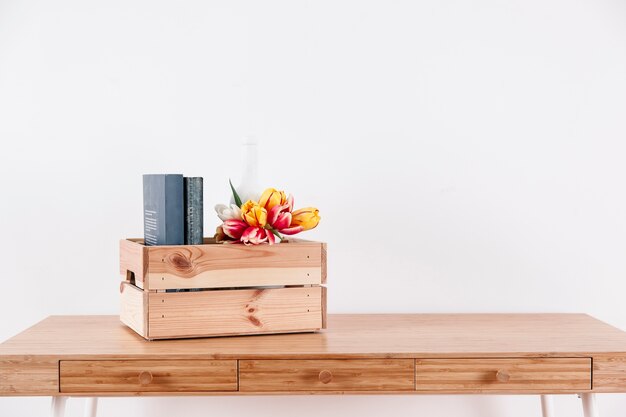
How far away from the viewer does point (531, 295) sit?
7.27 ft

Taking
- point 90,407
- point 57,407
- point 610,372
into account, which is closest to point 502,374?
point 610,372

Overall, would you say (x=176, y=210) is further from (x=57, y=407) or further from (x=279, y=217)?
(x=57, y=407)

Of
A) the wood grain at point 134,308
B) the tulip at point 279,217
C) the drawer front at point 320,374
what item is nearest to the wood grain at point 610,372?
the drawer front at point 320,374

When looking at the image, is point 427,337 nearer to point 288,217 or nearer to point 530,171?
point 288,217

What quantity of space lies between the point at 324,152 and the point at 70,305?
0.82 meters

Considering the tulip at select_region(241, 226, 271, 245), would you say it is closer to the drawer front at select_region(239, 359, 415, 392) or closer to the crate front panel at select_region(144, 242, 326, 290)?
the crate front panel at select_region(144, 242, 326, 290)

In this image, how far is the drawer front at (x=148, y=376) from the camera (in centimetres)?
158

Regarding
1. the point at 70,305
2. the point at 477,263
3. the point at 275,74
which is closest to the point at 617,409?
the point at 477,263

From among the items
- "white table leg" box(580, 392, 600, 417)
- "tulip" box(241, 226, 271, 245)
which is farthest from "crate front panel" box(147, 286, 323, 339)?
"white table leg" box(580, 392, 600, 417)

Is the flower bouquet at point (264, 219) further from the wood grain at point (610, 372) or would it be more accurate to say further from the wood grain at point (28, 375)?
the wood grain at point (610, 372)

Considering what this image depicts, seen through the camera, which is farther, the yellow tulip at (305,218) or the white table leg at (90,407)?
the white table leg at (90,407)

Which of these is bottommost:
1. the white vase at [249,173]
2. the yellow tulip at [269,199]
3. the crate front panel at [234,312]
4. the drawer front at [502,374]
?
the drawer front at [502,374]

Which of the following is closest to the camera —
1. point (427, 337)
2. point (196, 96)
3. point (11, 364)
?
point (11, 364)

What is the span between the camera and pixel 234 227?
1778mm
